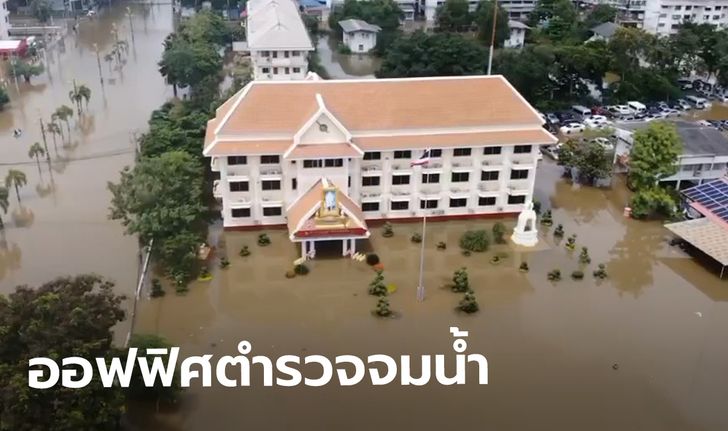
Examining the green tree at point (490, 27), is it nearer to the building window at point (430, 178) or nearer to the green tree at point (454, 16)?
the green tree at point (454, 16)

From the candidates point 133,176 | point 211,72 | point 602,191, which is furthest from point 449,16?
point 133,176

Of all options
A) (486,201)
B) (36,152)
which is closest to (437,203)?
(486,201)

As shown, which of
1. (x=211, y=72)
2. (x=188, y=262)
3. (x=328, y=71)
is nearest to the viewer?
(x=188, y=262)

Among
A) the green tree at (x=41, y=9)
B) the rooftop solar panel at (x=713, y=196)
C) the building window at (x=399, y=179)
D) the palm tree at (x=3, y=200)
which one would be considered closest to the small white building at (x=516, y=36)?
the rooftop solar panel at (x=713, y=196)

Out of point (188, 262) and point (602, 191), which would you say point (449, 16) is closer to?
point (602, 191)

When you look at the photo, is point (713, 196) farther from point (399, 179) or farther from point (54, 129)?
point (54, 129)
